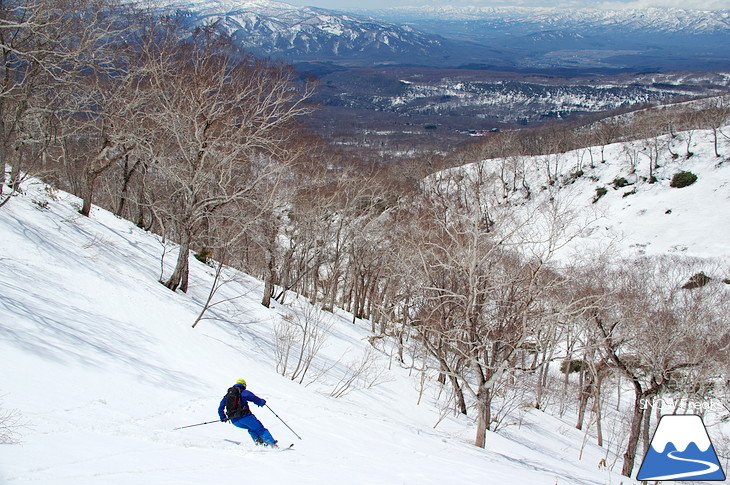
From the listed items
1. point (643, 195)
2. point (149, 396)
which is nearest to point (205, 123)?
point (149, 396)

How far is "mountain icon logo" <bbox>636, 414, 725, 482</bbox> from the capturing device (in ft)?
10.5

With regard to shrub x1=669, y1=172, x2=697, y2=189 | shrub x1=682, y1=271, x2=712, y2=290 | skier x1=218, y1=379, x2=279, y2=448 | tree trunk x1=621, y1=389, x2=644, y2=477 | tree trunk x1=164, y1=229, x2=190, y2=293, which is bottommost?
tree trunk x1=621, y1=389, x2=644, y2=477

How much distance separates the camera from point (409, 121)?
18750 centimetres

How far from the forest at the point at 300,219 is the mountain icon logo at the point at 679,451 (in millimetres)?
5721

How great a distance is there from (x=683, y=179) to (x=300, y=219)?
155ft

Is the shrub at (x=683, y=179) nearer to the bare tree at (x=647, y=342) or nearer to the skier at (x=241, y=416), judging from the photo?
the bare tree at (x=647, y=342)

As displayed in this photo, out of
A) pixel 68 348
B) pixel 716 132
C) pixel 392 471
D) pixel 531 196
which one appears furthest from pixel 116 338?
pixel 716 132

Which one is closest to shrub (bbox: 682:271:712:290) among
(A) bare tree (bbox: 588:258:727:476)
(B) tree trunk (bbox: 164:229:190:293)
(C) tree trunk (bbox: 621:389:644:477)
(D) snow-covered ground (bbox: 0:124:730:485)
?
(A) bare tree (bbox: 588:258:727:476)

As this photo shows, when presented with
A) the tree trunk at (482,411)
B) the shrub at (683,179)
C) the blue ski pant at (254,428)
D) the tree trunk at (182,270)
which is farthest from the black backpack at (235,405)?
the shrub at (683,179)

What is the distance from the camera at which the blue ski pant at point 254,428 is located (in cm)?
752

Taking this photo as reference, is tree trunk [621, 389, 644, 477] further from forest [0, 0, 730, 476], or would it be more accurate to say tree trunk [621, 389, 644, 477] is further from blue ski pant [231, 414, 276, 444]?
blue ski pant [231, 414, 276, 444]

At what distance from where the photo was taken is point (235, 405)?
7.46 metres

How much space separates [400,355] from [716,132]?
5491 centimetres

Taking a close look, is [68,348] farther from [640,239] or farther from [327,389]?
[640,239]
